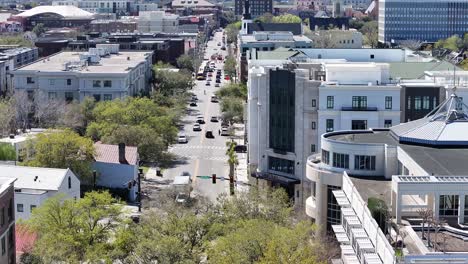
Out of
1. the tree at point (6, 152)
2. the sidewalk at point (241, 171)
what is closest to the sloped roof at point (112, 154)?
the tree at point (6, 152)

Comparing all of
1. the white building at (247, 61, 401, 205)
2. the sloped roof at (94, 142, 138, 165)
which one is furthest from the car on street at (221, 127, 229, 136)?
the white building at (247, 61, 401, 205)

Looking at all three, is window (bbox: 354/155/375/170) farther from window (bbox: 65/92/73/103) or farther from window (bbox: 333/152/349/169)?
window (bbox: 65/92/73/103)

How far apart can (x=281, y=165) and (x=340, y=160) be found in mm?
18393

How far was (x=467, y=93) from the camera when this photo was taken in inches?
2601

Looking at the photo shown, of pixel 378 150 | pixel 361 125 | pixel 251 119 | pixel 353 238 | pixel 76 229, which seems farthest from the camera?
pixel 251 119

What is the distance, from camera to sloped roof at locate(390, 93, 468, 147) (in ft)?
166

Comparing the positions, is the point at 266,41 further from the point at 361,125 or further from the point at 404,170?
the point at 404,170

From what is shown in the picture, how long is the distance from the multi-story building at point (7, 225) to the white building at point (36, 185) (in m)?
10.8

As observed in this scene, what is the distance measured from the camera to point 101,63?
119500 millimetres

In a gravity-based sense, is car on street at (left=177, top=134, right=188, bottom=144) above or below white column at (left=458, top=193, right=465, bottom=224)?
below

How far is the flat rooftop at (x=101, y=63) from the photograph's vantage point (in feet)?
359

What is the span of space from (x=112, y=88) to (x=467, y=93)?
5187 centimetres

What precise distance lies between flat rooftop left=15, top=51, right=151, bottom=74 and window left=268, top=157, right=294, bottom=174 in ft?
139

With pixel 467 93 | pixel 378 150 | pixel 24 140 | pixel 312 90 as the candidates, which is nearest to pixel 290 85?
pixel 312 90
